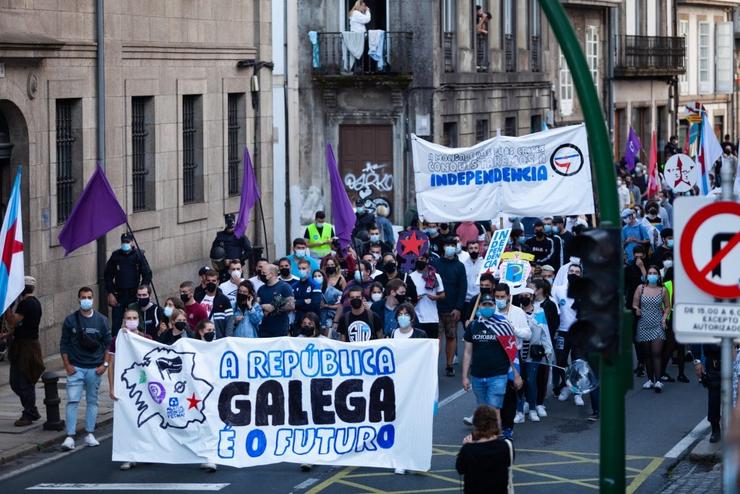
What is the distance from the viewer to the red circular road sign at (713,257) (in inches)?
364

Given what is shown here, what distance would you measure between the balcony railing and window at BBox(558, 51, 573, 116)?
40.6 feet

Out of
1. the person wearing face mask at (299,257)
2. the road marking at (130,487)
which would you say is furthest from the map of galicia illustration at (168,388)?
the person wearing face mask at (299,257)

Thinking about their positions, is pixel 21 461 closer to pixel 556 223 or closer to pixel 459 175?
pixel 459 175

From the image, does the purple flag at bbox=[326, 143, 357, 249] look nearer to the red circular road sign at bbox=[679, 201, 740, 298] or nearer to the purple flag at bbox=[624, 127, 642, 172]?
the red circular road sign at bbox=[679, 201, 740, 298]

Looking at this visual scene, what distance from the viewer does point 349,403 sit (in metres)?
14.5

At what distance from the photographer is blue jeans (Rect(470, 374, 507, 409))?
15.3 metres

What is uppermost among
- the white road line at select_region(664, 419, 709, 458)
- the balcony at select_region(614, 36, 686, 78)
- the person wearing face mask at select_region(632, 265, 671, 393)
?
the balcony at select_region(614, 36, 686, 78)

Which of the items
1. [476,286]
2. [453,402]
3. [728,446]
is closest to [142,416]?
[453,402]

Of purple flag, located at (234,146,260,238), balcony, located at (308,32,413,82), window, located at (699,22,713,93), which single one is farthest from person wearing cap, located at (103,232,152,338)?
window, located at (699,22,713,93)

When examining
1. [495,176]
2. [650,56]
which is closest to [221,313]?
[495,176]

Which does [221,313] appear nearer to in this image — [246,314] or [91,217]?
[246,314]

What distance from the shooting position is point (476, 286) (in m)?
22.5

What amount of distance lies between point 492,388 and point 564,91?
34.0 metres

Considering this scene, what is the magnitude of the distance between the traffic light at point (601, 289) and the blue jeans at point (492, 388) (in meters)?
5.07
